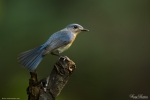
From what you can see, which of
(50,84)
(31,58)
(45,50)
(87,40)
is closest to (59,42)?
(45,50)

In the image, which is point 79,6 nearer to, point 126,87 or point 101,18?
point 101,18

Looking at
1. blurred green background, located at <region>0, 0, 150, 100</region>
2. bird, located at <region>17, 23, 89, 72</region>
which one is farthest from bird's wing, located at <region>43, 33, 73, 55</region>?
blurred green background, located at <region>0, 0, 150, 100</region>

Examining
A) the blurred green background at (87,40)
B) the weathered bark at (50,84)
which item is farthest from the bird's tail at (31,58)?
the blurred green background at (87,40)

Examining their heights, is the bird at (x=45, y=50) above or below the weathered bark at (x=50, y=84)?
above

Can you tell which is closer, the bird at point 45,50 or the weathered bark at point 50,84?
the weathered bark at point 50,84

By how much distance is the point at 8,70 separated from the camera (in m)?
7.45

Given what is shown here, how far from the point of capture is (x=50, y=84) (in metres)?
4.26

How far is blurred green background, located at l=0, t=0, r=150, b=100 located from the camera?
747 cm

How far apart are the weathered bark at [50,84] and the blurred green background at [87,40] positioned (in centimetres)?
271

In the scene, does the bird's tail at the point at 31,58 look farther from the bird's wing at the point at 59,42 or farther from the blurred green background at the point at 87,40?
the blurred green background at the point at 87,40

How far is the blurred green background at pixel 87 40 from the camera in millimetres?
7473

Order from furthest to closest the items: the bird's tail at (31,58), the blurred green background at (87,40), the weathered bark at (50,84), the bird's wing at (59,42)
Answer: the blurred green background at (87,40) < the bird's wing at (59,42) < the bird's tail at (31,58) < the weathered bark at (50,84)

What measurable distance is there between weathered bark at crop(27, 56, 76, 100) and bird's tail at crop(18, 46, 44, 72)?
0.19m

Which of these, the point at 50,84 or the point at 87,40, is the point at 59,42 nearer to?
the point at 50,84
